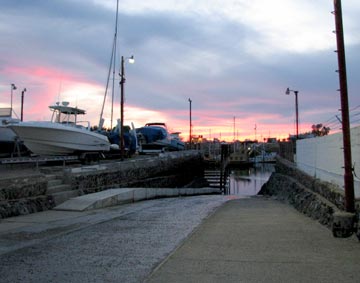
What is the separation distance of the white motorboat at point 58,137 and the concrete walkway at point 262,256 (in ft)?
45.5

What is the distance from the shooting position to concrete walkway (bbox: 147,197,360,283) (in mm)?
5773

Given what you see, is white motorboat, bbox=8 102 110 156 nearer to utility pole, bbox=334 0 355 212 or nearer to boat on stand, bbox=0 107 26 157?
boat on stand, bbox=0 107 26 157

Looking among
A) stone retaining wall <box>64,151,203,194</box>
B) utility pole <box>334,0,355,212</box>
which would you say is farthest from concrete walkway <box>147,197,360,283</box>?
stone retaining wall <box>64,151,203,194</box>

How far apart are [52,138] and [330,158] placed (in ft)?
47.1

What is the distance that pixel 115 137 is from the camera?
3369 cm

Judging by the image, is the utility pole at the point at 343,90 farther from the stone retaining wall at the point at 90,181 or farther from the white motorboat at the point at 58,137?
the white motorboat at the point at 58,137

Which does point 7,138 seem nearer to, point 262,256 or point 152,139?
point 152,139

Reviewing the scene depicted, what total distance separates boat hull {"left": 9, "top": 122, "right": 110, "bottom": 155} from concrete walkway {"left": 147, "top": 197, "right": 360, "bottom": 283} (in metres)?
13.9

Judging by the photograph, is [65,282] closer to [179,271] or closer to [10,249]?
[179,271]

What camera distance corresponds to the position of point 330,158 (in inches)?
488

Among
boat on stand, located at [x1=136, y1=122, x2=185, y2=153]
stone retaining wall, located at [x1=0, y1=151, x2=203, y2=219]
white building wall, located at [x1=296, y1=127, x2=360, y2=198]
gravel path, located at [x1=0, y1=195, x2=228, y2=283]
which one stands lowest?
gravel path, located at [x1=0, y1=195, x2=228, y2=283]

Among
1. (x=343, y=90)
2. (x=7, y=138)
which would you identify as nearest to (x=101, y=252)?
(x=343, y=90)

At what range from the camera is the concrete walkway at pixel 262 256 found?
577 cm

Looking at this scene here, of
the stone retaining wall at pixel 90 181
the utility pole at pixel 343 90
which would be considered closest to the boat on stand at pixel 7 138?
the stone retaining wall at pixel 90 181
